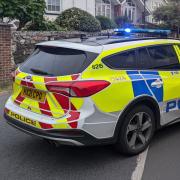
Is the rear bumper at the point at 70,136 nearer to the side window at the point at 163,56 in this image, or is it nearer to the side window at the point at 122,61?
the side window at the point at 122,61

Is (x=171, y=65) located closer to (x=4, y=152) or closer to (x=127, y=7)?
(x=4, y=152)

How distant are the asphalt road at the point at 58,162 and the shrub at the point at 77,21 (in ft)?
42.9

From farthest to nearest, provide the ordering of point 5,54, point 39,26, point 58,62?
point 39,26 → point 5,54 → point 58,62

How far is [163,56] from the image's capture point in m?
5.71

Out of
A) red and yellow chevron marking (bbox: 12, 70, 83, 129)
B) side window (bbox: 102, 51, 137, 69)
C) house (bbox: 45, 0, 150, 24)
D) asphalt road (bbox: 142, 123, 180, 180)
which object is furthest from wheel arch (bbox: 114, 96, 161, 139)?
house (bbox: 45, 0, 150, 24)

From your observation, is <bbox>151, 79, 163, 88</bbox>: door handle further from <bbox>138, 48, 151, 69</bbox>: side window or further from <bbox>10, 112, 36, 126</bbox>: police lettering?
<bbox>10, 112, 36, 126</bbox>: police lettering

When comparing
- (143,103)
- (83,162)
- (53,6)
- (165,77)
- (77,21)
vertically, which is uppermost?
(53,6)

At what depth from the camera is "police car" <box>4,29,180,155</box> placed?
456cm

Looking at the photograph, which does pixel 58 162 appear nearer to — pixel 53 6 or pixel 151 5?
pixel 53 6

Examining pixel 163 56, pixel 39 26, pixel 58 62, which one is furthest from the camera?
pixel 39 26

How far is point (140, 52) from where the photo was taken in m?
5.36

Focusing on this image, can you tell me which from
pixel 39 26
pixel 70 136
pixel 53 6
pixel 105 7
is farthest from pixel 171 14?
pixel 70 136

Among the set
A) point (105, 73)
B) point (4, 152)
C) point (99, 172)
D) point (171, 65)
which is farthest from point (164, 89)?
point (4, 152)

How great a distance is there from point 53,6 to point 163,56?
797 inches
